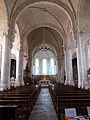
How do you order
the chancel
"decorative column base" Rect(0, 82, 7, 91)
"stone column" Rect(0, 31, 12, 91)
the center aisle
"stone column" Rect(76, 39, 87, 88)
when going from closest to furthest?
the chancel → the center aisle → "decorative column base" Rect(0, 82, 7, 91) → "stone column" Rect(0, 31, 12, 91) → "stone column" Rect(76, 39, 87, 88)

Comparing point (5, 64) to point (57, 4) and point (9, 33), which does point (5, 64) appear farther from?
point (57, 4)

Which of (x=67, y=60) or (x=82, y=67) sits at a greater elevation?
(x=67, y=60)

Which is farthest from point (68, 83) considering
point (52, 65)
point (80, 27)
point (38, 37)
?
point (52, 65)

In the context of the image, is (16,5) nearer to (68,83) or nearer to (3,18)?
(3,18)

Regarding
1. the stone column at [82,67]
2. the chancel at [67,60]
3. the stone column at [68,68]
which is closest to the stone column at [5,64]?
the chancel at [67,60]

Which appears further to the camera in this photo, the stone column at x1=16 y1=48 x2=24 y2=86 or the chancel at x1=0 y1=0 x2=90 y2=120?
the stone column at x1=16 y1=48 x2=24 y2=86

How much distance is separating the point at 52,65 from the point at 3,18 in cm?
3350

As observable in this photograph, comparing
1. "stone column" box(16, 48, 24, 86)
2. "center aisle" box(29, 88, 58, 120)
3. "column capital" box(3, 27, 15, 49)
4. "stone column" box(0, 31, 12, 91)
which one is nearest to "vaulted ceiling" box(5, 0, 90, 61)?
"column capital" box(3, 27, 15, 49)

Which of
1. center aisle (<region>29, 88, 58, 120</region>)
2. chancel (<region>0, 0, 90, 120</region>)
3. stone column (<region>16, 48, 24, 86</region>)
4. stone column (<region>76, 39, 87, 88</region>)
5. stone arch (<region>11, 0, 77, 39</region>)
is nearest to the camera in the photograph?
chancel (<region>0, 0, 90, 120</region>)

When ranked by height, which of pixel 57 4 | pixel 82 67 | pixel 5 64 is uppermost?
pixel 57 4

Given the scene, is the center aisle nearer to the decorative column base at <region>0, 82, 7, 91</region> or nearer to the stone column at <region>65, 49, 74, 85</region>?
the decorative column base at <region>0, 82, 7, 91</region>

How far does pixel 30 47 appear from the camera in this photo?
30.7m

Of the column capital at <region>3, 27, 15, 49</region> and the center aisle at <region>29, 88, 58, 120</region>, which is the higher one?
the column capital at <region>3, 27, 15, 49</region>

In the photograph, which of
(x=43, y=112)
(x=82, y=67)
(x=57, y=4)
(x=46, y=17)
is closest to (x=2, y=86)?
(x=43, y=112)
